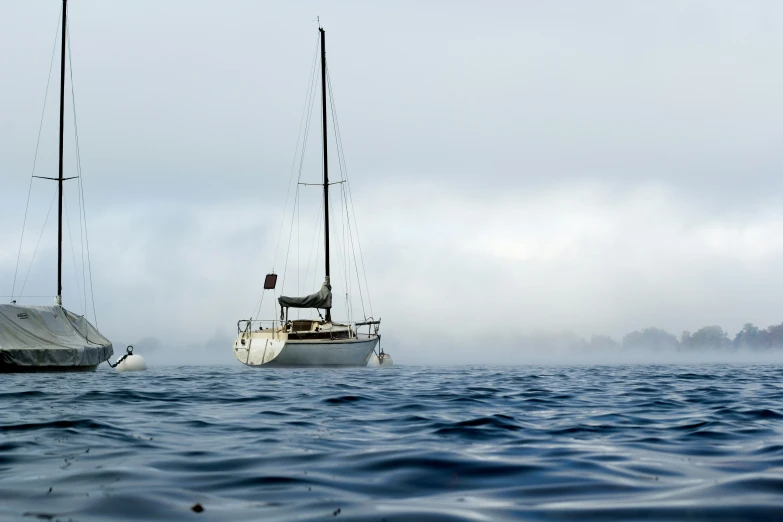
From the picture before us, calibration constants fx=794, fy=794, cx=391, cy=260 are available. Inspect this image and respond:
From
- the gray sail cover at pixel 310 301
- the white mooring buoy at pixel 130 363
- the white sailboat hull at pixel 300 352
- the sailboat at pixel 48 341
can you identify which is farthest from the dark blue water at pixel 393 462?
the gray sail cover at pixel 310 301

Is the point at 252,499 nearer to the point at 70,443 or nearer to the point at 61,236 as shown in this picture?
the point at 70,443

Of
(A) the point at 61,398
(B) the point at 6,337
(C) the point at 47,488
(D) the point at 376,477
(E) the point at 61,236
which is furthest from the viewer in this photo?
(E) the point at 61,236

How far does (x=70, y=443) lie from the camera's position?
755 centimetres

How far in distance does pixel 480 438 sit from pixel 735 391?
10364 mm

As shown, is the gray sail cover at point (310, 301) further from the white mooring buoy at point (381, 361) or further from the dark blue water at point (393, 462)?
the dark blue water at point (393, 462)

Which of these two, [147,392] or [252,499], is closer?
[252,499]

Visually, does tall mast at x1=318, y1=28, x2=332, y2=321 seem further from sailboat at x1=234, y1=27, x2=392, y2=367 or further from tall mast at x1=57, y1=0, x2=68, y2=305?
tall mast at x1=57, y1=0, x2=68, y2=305

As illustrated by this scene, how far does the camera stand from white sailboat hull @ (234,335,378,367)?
4172cm

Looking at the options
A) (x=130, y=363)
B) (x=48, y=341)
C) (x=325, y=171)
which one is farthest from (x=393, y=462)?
(x=325, y=171)

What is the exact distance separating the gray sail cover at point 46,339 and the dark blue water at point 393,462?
809 inches

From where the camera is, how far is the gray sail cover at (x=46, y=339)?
101 feet

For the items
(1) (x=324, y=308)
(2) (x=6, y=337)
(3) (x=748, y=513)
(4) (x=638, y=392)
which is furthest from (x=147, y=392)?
(1) (x=324, y=308)

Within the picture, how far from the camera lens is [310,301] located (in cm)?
4428

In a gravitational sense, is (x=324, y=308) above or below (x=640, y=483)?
above
